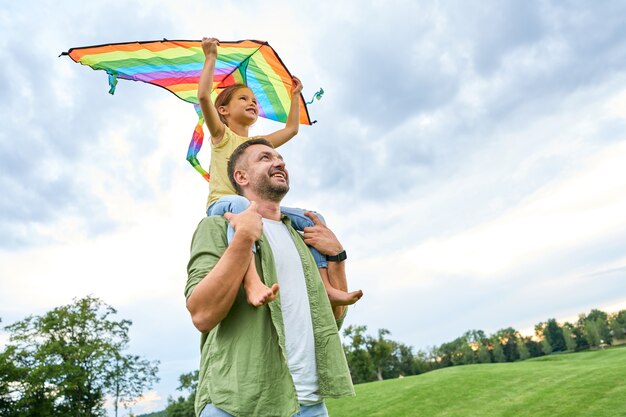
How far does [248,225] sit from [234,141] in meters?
1.97

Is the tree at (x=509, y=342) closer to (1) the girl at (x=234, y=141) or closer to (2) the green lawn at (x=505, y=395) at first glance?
(2) the green lawn at (x=505, y=395)

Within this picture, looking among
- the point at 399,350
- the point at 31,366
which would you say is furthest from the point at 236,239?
the point at 399,350

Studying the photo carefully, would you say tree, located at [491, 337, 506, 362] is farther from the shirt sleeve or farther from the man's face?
the shirt sleeve

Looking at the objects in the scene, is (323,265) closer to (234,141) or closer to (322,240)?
(322,240)

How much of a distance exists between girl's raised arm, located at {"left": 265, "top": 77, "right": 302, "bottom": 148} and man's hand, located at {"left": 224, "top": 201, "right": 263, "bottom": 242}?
2.40 meters

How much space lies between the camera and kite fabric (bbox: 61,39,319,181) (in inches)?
181

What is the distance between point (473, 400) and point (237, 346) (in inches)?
687

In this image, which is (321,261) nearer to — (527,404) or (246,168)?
(246,168)

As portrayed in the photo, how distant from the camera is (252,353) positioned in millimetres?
2092

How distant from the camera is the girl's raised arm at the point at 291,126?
464 centimetres

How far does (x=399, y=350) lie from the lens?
3319 inches

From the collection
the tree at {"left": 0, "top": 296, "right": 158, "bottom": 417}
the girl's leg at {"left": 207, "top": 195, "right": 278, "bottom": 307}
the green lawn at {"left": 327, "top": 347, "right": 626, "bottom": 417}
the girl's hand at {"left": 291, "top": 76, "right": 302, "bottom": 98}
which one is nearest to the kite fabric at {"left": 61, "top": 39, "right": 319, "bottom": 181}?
the girl's hand at {"left": 291, "top": 76, "right": 302, "bottom": 98}

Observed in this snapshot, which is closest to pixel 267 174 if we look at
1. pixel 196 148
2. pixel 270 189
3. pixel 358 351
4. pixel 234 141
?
pixel 270 189

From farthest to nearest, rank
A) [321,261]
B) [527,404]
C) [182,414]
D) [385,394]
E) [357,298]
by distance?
[182,414], [385,394], [527,404], [321,261], [357,298]
